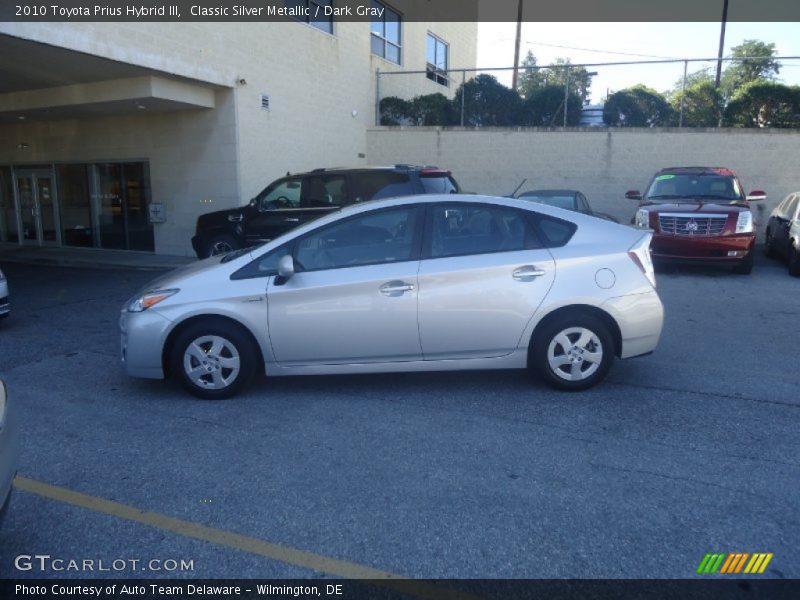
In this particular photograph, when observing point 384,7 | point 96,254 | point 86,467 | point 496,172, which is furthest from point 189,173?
point 86,467

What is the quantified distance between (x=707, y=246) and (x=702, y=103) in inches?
302

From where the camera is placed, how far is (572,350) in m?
5.31

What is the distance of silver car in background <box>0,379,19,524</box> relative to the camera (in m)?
2.80

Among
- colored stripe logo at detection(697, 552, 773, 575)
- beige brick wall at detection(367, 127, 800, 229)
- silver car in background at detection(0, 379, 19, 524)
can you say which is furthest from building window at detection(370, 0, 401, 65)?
colored stripe logo at detection(697, 552, 773, 575)

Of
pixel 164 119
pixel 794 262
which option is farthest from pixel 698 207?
pixel 164 119

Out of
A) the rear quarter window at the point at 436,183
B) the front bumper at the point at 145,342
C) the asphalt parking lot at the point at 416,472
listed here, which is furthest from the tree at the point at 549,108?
the front bumper at the point at 145,342

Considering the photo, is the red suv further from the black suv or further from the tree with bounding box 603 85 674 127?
the tree with bounding box 603 85 674 127

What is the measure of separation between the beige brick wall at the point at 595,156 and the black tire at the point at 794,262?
5353 millimetres

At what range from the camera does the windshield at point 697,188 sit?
12.3 m

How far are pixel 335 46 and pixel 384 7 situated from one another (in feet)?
14.1

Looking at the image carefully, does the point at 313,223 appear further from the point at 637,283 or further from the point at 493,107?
the point at 493,107

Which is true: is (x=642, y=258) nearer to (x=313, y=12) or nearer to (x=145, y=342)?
(x=145, y=342)

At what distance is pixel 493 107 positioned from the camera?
1891cm

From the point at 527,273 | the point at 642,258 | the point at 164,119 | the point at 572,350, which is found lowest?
the point at 572,350
